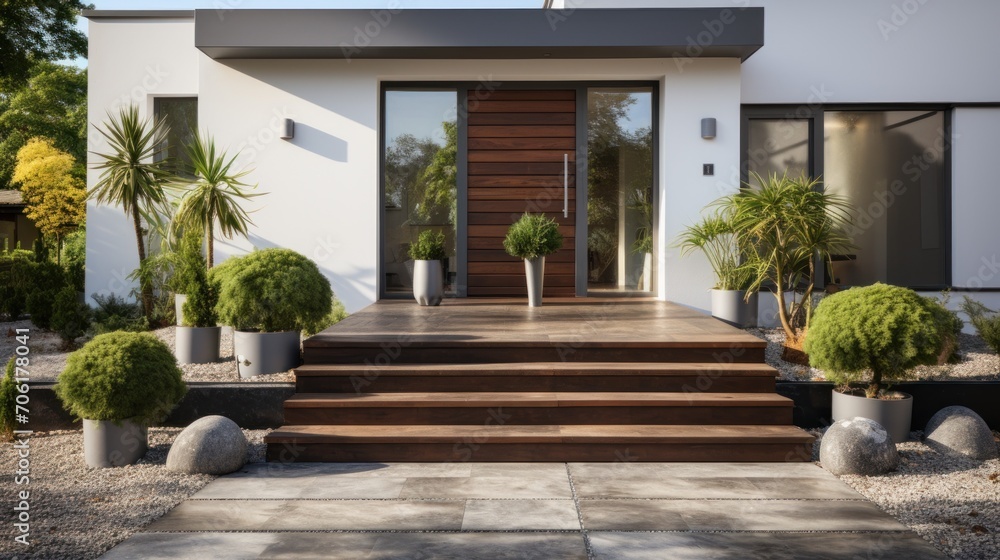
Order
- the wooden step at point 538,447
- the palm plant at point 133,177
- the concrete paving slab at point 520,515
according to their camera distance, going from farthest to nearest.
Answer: the palm plant at point 133,177 < the wooden step at point 538,447 < the concrete paving slab at point 520,515

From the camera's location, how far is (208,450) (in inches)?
167

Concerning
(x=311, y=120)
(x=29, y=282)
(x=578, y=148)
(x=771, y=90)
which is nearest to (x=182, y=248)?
(x=311, y=120)

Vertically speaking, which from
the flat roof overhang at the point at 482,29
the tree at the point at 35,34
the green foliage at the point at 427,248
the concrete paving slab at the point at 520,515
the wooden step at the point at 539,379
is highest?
the tree at the point at 35,34

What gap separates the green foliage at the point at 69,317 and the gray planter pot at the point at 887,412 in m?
7.51

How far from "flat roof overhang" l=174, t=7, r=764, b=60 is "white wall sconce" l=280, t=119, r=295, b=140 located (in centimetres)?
80

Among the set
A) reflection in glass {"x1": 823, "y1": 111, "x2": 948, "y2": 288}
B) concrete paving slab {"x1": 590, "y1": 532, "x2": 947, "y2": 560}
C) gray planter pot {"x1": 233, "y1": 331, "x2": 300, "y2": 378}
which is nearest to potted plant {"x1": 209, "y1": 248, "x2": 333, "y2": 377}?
gray planter pot {"x1": 233, "y1": 331, "x2": 300, "y2": 378}

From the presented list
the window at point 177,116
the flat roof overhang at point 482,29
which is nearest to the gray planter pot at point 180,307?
the flat roof overhang at point 482,29

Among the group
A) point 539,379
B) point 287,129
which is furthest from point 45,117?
point 539,379

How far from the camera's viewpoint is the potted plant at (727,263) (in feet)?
25.0

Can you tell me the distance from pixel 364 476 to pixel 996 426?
439 cm

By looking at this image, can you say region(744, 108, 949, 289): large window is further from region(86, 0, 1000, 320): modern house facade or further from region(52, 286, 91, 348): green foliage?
region(52, 286, 91, 348): green foliage

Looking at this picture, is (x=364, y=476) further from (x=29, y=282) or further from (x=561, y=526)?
(x=29, y=282)

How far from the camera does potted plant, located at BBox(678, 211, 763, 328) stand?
7613 mm

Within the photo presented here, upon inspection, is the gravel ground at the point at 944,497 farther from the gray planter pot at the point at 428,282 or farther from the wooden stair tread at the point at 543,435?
the gray planter pot at the point at 428,282
